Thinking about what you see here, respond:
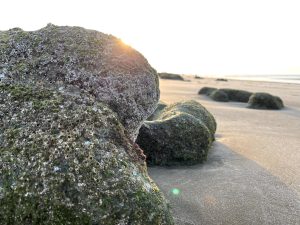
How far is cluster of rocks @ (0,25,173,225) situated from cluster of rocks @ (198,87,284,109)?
1071cm

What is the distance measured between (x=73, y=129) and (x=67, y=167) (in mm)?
385

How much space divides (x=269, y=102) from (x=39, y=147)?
12503 mm

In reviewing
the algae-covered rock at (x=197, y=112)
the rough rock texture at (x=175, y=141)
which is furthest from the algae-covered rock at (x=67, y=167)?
the algae-covered rock at (x=197, y=112)

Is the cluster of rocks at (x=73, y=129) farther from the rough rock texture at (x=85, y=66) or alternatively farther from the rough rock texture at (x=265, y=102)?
the rough rock texture at (x=265, y=102)

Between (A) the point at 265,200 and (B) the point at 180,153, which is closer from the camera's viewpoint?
(A) the point at 265,200

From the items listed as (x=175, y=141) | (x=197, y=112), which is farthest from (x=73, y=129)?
(x=197, y=112)

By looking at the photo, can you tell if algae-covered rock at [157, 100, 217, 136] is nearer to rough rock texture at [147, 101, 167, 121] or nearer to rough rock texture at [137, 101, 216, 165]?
rough rock texture at [147, 101, 167, 121]

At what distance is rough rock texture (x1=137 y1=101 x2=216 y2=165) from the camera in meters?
5.93

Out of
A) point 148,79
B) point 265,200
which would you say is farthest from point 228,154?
point 148,79

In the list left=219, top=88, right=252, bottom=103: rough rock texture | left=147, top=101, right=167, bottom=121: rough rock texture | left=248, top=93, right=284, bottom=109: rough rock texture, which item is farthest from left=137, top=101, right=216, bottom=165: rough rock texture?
left=219, top=88, right=252, bottom=103: rough rock texture

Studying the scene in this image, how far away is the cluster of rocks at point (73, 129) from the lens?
274 centimetres

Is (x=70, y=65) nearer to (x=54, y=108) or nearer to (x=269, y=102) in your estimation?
(x=54, y=108)

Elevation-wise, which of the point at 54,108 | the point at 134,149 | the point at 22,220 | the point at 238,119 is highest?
the point at 54,108

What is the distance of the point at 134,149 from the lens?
355cm
